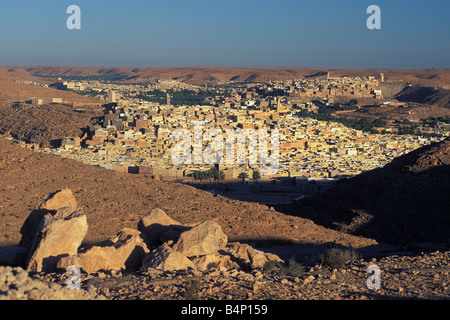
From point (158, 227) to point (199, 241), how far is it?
54.0 inches

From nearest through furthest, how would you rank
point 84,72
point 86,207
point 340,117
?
point 86,207 → point 340,117 → point 84,72

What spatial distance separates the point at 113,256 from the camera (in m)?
7.05

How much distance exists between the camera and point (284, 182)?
28391mm

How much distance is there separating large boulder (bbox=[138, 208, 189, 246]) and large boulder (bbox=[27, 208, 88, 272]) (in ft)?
4.70

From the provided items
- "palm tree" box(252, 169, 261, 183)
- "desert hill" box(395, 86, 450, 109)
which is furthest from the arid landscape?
"desert hill" box(395, 86, 450, 109)

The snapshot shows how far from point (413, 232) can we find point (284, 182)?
1432 cm

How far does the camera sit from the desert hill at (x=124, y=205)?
1120 cm

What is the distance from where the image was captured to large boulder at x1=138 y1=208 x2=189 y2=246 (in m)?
8.21

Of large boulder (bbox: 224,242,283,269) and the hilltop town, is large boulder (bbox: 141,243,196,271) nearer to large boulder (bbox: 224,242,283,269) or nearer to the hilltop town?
large boulder (bbox: 224,242,283,269)

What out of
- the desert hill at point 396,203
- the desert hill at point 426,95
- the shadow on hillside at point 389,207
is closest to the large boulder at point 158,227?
the shadow on hillside at point 389,207

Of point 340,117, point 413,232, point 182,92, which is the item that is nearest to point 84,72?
point 182,92
